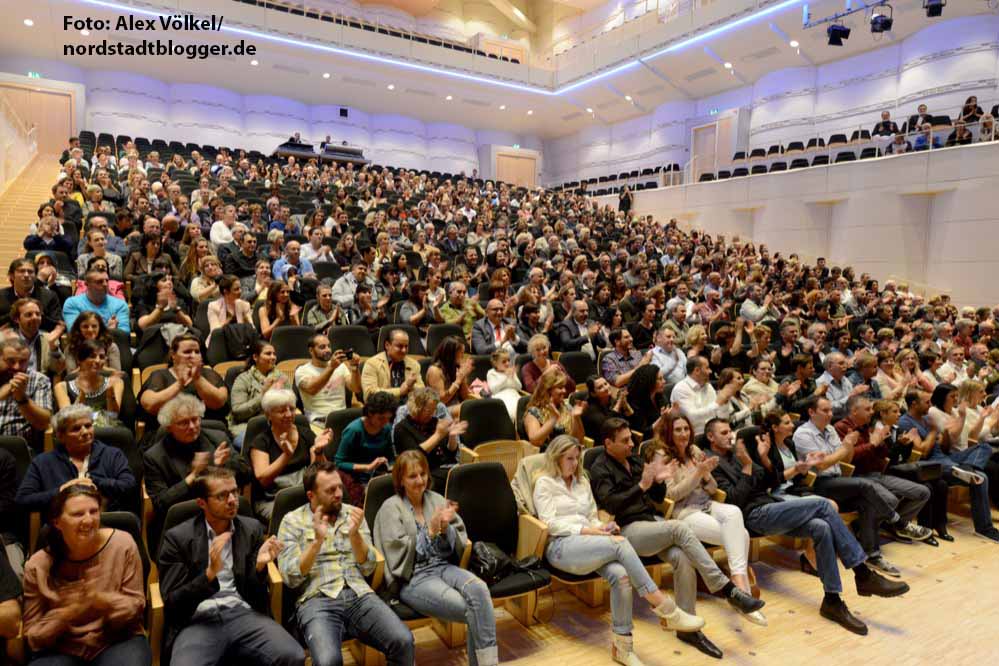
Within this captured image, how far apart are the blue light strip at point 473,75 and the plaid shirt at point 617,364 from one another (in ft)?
28.4

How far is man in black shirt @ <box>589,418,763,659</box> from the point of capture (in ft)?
7.59

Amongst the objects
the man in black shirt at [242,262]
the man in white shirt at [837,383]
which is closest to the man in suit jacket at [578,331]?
the man in white shirt at [837,383]

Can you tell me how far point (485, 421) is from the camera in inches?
117

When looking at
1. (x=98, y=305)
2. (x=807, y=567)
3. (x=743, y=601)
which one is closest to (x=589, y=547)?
(x=743, y=601)

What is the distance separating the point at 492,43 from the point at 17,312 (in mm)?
14426

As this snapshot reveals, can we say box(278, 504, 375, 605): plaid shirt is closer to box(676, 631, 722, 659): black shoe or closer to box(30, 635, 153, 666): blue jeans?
box(30, 635, 153, 666): blue jeans

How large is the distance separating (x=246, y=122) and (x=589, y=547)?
13698mm

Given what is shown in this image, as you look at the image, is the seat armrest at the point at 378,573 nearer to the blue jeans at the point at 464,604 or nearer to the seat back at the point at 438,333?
the blue jeans at the point at 464,604

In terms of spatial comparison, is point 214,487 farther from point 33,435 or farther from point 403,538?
point 33,435

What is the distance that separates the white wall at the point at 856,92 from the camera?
9.21m

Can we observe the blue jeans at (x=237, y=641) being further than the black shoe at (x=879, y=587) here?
No

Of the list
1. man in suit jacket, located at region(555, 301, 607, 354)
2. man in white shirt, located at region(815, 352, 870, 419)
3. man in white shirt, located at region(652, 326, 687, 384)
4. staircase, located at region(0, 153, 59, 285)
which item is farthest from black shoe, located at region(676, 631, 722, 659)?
staircase, located at region(0, 153, 59, 285)

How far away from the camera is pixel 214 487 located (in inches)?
70.9

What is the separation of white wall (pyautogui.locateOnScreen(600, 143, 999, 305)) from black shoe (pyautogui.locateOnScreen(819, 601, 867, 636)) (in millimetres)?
7031
